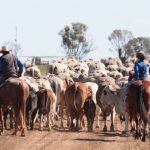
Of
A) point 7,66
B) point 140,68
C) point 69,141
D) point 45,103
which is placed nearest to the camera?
point 69,141

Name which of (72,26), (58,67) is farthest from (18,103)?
(72,26)

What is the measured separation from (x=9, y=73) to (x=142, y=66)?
390 cm

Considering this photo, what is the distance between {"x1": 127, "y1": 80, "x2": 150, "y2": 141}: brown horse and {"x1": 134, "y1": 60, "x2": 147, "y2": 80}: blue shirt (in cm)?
63

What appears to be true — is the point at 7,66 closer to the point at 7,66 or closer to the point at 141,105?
the point at 7,66

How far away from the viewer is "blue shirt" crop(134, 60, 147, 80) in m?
18.6

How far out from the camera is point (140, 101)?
17750 millimetres

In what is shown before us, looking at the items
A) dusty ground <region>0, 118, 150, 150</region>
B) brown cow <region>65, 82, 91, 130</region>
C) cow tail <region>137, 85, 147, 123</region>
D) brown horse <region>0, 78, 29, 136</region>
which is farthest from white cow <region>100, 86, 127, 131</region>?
brown horse <region>0, 78, 29, 136</region>

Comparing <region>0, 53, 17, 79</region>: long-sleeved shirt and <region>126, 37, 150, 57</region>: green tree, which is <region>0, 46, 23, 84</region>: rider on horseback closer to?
<region>0, 53, 17, 79</region>: long-sleeved shirt

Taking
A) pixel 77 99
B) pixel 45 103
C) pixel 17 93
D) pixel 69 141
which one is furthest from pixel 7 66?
pixel 77 99

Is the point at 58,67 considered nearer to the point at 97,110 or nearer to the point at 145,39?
the point at 97,110

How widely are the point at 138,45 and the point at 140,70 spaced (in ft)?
293

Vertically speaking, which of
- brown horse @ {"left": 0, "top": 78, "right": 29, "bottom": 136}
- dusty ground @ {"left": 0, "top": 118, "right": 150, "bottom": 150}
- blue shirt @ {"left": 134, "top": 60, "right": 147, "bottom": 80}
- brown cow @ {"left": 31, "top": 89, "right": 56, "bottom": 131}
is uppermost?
blue shirt @ {"left": 134, "top": 60, "right": 147, "bottom": 80}

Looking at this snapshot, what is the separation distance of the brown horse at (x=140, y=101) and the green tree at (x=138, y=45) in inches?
3137

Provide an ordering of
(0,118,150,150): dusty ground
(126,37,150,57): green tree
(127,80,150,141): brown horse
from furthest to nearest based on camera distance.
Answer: (126,37,150,57): green tree < (127,80,150,141): brown horse < (0,118,150,150): dusty ground
